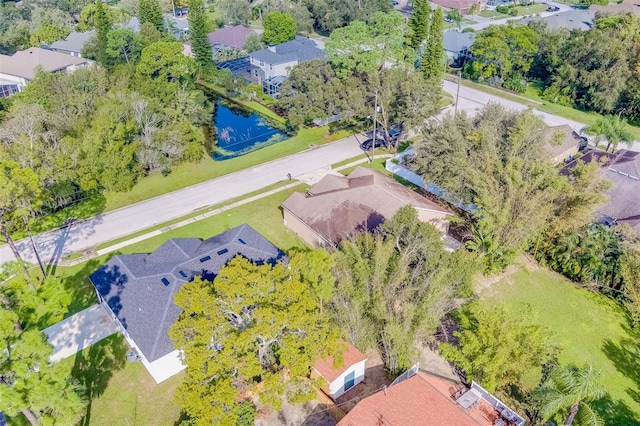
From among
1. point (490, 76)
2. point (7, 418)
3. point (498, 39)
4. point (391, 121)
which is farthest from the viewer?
point (490, 76)

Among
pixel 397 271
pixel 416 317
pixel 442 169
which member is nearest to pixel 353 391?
pixel 416 317

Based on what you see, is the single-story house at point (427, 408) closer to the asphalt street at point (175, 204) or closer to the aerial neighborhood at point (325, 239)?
the aerial neighborhood at point (325, 239)

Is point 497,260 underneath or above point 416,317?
underneath

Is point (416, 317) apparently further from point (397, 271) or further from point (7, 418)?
point (7, 418)

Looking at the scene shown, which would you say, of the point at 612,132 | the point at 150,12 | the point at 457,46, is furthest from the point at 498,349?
the point at 150,12

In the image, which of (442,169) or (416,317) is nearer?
(416,317)

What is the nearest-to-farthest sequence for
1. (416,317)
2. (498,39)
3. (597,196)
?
(416,317) < (597,196) < (498,39)

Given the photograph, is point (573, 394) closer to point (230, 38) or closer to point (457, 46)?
point (457, 46)
